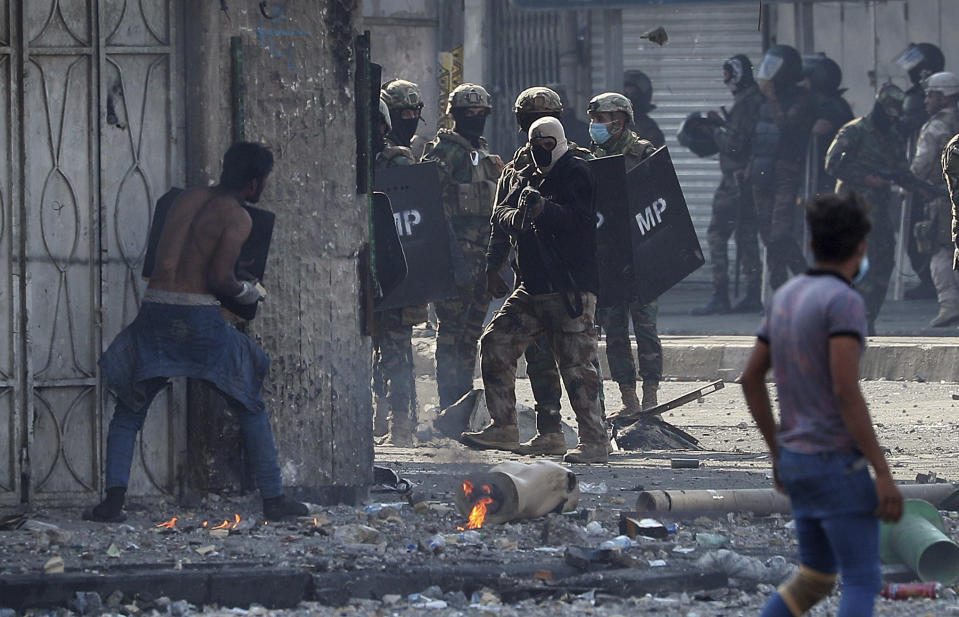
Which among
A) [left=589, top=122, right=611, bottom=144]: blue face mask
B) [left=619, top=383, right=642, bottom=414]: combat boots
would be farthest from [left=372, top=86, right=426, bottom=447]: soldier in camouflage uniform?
[left=619, top=383, right=642, bottom=414]: combat boots

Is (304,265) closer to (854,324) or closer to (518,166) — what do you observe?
(518,166)

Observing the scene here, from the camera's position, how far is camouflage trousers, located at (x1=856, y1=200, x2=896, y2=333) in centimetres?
1319

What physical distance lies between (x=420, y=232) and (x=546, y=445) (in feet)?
4.08

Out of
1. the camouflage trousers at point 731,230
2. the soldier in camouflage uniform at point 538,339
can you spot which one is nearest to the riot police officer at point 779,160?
the camouflage trousers at point 731,230

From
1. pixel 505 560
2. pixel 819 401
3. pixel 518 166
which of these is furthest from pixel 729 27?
pixel 819 401

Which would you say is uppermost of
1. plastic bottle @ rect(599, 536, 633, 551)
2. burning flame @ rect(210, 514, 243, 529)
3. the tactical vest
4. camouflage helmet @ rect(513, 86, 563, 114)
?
camouflage helmet @ rect(513, 86, 563, 114)

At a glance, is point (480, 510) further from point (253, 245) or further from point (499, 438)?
point (499, 438)

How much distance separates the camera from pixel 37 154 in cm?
720

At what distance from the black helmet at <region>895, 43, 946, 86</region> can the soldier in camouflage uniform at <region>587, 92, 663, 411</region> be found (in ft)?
18.6

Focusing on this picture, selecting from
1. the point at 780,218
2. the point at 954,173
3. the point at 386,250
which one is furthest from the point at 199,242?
the point at 780,218

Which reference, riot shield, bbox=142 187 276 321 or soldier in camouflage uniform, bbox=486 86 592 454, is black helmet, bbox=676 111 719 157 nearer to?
soldier in camouflage uniform, bbox=486 86 592 454

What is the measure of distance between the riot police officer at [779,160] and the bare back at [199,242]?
26.4 ft

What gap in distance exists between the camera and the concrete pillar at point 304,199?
24.1 ft

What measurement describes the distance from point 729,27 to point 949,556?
450 inches
